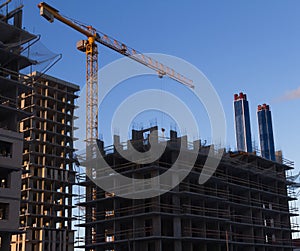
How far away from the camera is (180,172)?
59.8 metres

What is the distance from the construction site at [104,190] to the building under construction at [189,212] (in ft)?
0.45

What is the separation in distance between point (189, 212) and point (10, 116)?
26094 mm

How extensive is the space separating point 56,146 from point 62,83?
44.1 ft

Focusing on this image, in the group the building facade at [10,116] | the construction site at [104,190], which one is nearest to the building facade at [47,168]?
the construction site at [104,190]

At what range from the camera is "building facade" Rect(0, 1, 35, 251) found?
133 feet

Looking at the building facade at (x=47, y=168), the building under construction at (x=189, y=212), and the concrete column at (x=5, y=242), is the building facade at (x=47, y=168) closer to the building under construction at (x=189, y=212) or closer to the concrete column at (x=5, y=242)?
the building under construction at (x=189, y=212)

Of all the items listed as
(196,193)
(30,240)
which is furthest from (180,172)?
(30,240)

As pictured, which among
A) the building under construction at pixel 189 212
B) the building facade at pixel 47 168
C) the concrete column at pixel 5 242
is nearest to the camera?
the concrete column at pixel 5 242

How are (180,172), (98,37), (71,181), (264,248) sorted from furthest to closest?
(98,37) → (71,181) → (264,248) → (180,172)

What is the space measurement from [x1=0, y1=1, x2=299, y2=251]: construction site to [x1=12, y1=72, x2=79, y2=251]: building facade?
7.5 inches

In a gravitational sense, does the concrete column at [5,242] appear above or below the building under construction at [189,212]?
below

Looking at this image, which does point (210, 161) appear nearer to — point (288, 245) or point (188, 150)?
point (188, 150)

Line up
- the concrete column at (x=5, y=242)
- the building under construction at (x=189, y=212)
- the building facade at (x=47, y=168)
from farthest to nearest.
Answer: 1. the building facade at (x=47, y=168)
2. the building under construction at (x=189, y=212)
3. the concrete column at (x=5, y=242)

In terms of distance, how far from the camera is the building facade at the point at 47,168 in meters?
80.9
